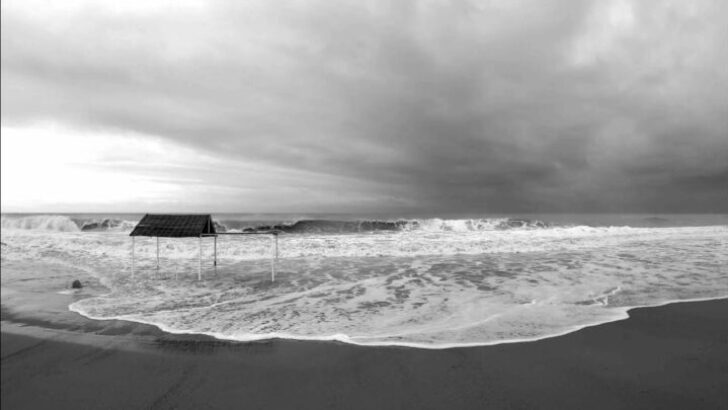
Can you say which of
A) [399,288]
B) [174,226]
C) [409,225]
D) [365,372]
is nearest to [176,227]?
[174,226]

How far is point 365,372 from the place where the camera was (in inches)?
199

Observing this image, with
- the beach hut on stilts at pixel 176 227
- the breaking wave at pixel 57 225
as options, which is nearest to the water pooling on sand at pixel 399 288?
the beach hut on stilts at pixel 176 227

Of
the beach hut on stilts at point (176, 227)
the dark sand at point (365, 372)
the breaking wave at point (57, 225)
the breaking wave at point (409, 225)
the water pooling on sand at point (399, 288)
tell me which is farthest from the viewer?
the breaking wave at point (409, 225)

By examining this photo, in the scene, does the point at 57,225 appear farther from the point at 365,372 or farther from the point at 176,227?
the point at 365,372

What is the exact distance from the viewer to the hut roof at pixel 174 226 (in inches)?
502

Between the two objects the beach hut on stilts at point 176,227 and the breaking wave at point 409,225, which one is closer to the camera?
the beach hut on stilts at point 176,227

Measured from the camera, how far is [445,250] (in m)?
20.7

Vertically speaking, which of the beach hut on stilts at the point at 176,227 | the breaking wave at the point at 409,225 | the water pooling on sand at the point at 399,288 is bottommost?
the water pooling on sand at the point at 399,288

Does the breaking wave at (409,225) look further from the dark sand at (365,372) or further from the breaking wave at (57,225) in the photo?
the dark sand at (365,372)

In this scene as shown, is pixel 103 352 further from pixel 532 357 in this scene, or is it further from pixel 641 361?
pixel 641 361

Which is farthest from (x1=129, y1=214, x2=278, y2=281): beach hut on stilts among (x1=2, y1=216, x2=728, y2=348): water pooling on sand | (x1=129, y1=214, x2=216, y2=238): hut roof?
(x1=2, y1=216, x2=728, y2=348): water pooling on sand

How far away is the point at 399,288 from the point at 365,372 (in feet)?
20.3

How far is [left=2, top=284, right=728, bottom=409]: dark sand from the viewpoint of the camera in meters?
4.29

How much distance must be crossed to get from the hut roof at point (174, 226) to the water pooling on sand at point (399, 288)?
1.73m
